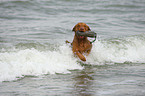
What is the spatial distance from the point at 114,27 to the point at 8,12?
744 cm

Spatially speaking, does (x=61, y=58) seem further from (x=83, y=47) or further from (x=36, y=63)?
(x=36, y=63)

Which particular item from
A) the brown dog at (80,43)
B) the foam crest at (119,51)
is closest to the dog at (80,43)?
the brown dog at (80,43)

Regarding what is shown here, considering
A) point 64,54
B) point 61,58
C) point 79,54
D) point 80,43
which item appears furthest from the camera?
point 64,54

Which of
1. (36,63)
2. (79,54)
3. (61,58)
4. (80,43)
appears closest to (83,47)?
(80,43)

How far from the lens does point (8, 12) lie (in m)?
17.4

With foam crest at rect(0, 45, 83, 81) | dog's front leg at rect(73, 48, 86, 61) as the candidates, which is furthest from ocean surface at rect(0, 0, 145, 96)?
dog's front leg at rect(73, 48, 86, 61)

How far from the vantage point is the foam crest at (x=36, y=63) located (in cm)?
675

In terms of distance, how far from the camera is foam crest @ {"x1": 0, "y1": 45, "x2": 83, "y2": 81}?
6.75 m

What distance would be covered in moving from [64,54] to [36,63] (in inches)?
57.2

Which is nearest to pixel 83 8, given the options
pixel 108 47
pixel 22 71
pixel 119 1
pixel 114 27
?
pixel 119 1

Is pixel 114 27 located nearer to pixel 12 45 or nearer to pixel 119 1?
pixel 12 45

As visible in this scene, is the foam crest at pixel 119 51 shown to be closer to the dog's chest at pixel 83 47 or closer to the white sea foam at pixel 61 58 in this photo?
the white sea foam at pixel 61 58

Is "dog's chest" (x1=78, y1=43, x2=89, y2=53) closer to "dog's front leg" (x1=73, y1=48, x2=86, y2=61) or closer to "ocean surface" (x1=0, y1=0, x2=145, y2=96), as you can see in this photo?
"dog's front leg" (x1=73, y1=48, x2=86, y2=61)

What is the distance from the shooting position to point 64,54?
864 centimetres
